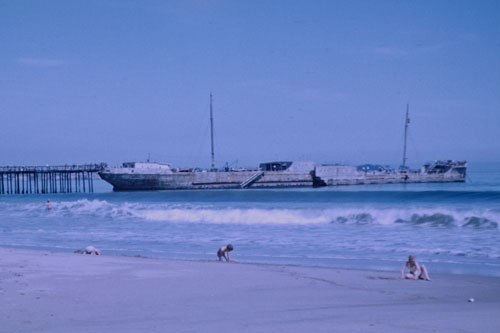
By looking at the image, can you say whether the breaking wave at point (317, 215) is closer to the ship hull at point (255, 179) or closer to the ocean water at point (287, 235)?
the ocean water at point (287, 235)

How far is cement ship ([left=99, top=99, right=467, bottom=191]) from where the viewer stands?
56469 millimetres

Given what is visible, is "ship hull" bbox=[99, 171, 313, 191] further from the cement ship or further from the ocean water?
the ocean water

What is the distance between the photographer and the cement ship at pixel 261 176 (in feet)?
185

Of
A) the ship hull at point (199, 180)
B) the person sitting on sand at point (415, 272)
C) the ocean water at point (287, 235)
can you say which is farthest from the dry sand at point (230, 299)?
the ship hull at point (199, 180)

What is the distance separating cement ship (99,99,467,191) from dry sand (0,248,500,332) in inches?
1798

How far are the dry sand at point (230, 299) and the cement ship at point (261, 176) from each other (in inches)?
1798

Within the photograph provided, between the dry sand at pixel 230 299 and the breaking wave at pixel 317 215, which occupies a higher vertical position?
the dry sand at pixel 230 299

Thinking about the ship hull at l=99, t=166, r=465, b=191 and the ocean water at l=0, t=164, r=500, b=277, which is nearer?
the ocean water at l=0, t=164, r=500, b=277

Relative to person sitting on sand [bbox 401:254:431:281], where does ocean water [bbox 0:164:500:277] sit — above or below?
below

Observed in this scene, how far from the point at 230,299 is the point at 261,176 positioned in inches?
2097

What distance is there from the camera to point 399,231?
20062 mm

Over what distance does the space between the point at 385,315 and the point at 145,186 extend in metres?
51.8

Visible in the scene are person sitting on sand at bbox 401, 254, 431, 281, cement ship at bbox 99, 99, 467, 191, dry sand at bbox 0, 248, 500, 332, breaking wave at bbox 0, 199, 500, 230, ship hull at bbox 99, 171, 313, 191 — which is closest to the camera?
dry sand at bbox 0, 248, 500, 332

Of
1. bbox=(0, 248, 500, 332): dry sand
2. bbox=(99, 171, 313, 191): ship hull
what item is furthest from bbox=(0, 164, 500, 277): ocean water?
bbox=(99, 171, 313, 191): ship hull
